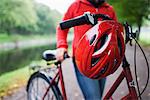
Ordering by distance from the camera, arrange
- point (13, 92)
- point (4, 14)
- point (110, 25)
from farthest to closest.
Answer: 1. point (4, 14)
2. point (13, 92)
3. point (110, 25)

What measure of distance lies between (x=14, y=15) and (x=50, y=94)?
5754cm

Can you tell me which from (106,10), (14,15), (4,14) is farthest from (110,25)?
(14,15)

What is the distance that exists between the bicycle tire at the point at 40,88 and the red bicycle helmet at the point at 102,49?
106cm

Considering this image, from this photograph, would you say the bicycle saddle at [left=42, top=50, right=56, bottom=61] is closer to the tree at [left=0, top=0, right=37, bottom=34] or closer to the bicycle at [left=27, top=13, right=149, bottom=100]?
the bicycle at [left=27, top=13, right=149, bottom=100]

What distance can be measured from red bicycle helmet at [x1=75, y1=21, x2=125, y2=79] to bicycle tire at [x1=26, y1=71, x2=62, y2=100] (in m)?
1.06

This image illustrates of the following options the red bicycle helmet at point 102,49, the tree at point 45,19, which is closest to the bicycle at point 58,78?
the red bicycle helmet at point 102,49

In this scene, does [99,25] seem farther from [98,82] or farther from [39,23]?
[39,23]

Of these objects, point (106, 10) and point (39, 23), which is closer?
point (106, 10)

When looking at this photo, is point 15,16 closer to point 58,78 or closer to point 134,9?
point 134,9

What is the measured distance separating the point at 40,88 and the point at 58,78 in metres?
→ 0.53

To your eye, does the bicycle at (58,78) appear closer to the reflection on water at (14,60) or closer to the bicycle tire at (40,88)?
the bicycle tire at (40,88)

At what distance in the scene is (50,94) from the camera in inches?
169

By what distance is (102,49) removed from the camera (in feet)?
9.65

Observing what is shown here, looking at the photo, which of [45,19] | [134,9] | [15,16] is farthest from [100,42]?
[45,19]
